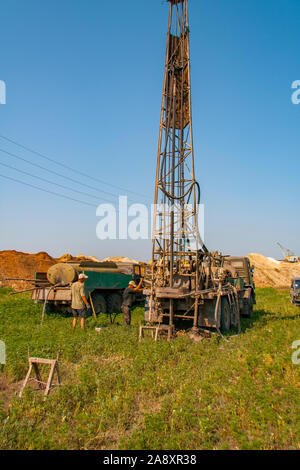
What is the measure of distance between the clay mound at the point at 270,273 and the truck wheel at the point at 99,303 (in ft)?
90.4

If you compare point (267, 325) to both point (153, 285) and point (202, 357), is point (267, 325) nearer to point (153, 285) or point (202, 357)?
point (153, 285)

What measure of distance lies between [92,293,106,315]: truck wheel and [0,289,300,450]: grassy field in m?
5.44

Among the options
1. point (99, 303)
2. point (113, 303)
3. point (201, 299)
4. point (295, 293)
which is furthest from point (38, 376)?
point (295, 293)

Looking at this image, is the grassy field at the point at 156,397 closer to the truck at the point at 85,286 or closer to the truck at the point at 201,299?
the truck at the point at 201,299

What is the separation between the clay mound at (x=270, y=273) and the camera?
38656mm

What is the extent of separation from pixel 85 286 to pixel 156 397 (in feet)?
27.7

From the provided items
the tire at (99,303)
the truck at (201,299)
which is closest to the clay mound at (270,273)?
the tire at (99,303)

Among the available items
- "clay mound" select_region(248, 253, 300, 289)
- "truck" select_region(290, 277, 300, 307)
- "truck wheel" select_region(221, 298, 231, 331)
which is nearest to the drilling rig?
"truck wheel" select_region(221, 298, 231, 331)

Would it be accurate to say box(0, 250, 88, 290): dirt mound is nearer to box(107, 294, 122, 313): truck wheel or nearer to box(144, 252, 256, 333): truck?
box(107, 294, 122, 313): truck wheel

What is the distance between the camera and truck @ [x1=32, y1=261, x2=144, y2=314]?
13.2 meters

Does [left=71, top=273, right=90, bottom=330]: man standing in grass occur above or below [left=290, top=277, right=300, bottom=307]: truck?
above

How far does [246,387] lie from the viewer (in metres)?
5.30
